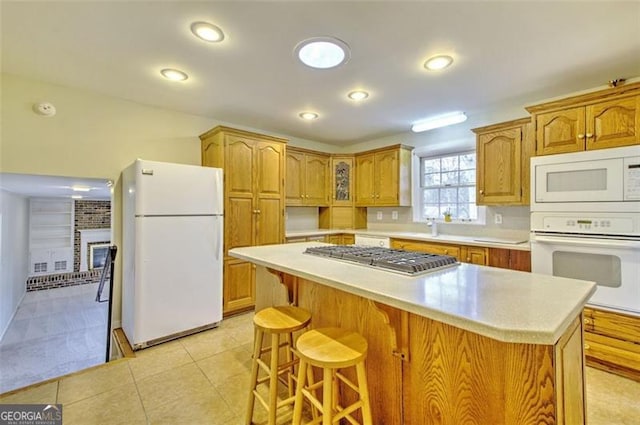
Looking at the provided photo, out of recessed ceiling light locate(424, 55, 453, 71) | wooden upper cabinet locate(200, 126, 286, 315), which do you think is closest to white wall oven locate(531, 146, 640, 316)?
recessed ceiling light locate(424, 55, 453, 71)

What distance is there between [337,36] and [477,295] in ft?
5.94

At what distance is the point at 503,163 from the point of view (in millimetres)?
3023

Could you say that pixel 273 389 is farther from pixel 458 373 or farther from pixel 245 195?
pixel 245 195

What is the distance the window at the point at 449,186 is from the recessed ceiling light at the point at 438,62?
179 centimetres

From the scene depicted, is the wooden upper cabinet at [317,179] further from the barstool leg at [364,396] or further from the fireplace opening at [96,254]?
the fireplace opening at [96,254]

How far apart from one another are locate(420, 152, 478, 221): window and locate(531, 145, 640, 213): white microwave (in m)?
1.19

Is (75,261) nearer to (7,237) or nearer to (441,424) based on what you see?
(7,237)

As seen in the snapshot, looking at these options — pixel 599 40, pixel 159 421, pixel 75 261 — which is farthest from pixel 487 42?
pixel 75 261

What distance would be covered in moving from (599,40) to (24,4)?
3681 mm

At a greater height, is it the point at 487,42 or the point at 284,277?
the point at 487,42

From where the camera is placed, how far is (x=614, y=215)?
2105 mm

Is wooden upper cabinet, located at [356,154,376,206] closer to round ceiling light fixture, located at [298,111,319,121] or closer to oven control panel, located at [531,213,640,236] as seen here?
round ceiling light fixture, located at [298,111,319,121]

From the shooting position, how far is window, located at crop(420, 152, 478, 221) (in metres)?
3.72

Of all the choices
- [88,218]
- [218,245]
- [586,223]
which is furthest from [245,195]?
[88,218]
